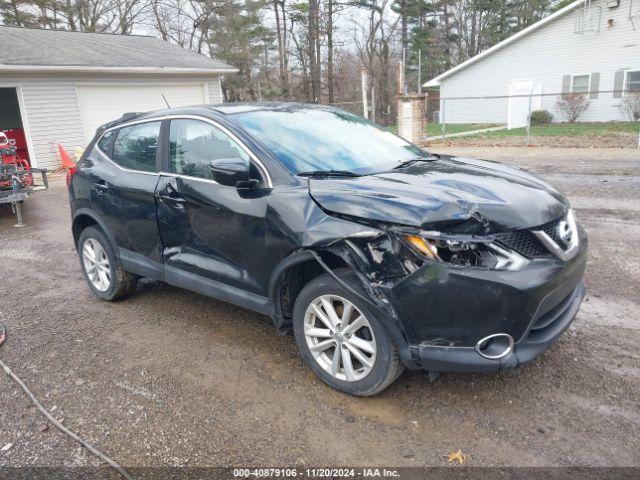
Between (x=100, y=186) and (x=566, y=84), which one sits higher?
(x=566, y=84)

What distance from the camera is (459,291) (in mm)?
2600

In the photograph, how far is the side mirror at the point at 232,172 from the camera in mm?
3232

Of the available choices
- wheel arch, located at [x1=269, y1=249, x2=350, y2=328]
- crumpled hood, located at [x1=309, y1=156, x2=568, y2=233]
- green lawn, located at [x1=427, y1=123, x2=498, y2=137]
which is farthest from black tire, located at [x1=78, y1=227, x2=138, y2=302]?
green lawn, located at [x1=427, y1=123, x2=498, y2=137]

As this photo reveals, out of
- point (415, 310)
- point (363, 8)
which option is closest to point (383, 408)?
point (415, 310)

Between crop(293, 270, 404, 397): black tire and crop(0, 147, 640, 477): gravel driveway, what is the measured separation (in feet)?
0.31

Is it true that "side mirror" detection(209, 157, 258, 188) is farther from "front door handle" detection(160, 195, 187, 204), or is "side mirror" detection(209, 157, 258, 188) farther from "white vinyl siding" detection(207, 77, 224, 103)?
"white vinyl siding" detection(207, 77, 224, 103)

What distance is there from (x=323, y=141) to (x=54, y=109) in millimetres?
14248

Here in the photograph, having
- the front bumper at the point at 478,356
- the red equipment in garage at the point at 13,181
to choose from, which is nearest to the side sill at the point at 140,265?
the front bumper at the point at 478,356

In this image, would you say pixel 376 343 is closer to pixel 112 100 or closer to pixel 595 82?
pixel 112 100

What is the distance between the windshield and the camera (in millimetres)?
3492

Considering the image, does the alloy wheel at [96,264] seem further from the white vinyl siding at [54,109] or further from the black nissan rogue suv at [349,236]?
the white vinyl siding at [54,109]

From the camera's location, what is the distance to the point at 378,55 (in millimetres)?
37812

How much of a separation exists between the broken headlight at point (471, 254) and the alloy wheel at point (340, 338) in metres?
0.56

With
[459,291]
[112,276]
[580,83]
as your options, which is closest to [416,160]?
[459,291]
